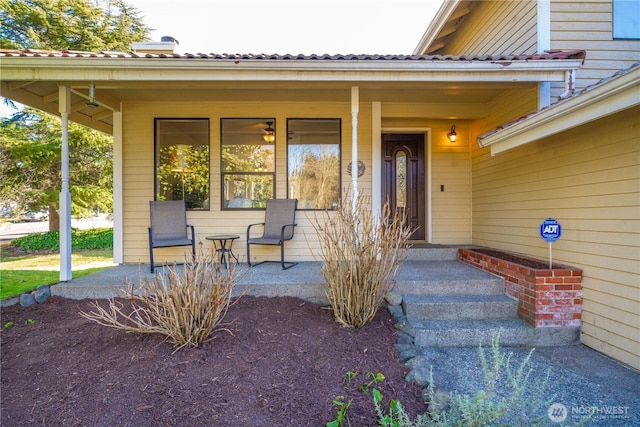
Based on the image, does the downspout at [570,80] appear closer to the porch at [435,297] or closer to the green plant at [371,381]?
the porch at [435,297]

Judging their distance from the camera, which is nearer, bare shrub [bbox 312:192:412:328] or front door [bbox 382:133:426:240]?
bare shrub [bbox 312:192:412:328]

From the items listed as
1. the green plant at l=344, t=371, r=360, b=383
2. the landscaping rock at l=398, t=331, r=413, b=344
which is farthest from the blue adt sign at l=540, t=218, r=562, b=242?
the green plant at l=344, t=371, r=360, b=383

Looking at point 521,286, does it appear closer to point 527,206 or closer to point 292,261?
point 527,206

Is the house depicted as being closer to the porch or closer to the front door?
the front door

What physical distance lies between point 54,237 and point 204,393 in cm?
1034

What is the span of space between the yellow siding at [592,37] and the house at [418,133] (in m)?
0.02

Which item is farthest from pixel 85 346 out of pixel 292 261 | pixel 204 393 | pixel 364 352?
pixel 292 261

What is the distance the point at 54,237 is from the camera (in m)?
9.13

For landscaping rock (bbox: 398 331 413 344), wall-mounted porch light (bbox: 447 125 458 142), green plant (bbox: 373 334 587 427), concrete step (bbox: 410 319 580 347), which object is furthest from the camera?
wall-mounted porch light (bbox: 447 125 458 142)

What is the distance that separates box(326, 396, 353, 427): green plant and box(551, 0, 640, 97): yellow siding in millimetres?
4751

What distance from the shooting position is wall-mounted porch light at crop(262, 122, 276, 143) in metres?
4.83

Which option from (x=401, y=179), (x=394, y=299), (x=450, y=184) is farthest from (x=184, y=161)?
(x=450, y=184)

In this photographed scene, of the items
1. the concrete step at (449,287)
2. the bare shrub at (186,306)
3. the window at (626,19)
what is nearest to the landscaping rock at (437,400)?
the concrete step at (449,287)

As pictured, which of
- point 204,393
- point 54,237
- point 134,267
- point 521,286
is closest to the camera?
point 204,393
